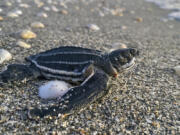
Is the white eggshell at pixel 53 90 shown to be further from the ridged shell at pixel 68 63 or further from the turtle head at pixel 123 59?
the turtle head at pixel 123 59

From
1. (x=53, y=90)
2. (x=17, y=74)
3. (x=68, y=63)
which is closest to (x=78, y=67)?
(x=68, y=63)

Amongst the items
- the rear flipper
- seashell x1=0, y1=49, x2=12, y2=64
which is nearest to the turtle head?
the rear flipper

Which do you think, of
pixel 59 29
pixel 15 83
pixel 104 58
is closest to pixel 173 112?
pixel 104 58

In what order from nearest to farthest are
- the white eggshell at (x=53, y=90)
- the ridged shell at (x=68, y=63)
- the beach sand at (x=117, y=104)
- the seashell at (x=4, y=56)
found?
the beach sand at (x=117, y=104), the white eggshell at (x=53, y=90), the ridged shell at (x=68, y=63), the seashell at (x=4, y=56)

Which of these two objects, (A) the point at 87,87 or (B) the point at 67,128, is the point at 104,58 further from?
(B) the point at 67,128

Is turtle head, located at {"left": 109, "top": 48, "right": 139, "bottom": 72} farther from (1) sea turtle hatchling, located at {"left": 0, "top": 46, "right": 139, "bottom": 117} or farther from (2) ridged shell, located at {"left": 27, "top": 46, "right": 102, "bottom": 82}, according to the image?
(2) ridged shell, located at {"left": 27, "top": 46, "right": 102, "bottom": 82}

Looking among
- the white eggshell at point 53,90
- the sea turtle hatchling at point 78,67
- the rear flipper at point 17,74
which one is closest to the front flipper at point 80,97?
the sea turtle hatchling at point 78,67
